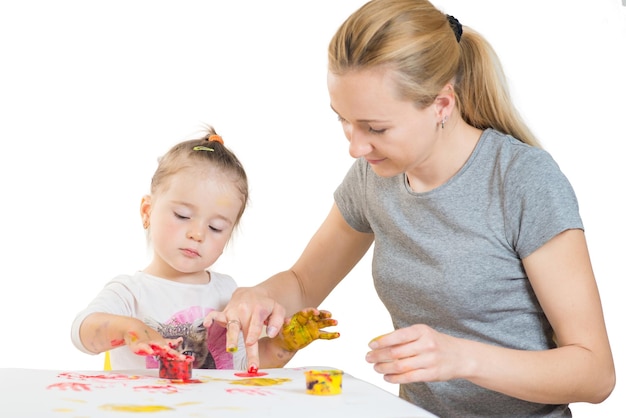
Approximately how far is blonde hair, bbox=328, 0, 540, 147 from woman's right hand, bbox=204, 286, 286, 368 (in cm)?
45

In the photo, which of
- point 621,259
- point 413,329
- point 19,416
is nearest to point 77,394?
point 19,416

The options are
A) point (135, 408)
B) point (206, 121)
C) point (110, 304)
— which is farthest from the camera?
point (206, 121)

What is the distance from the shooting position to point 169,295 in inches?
72.5

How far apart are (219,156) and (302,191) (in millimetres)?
1124

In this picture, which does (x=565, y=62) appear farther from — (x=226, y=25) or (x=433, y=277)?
(x=433, y=277)

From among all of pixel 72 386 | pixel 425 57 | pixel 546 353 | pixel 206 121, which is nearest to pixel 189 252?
pixel 72 386

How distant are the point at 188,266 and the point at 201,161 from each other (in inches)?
8.8

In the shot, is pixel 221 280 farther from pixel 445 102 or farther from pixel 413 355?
pixel 413 355

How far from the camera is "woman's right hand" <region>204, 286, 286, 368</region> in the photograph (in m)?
1.60

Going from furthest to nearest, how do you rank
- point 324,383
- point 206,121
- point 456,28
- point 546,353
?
point 206,121 < point 456,28 < point 546,353 < point 324,383

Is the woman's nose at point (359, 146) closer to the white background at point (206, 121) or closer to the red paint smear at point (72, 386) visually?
the red paint smear at point (72, 386)

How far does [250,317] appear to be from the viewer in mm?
1644

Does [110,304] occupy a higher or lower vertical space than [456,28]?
lower

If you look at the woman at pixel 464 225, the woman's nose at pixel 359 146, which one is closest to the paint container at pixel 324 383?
the woman at pixel 464 225
